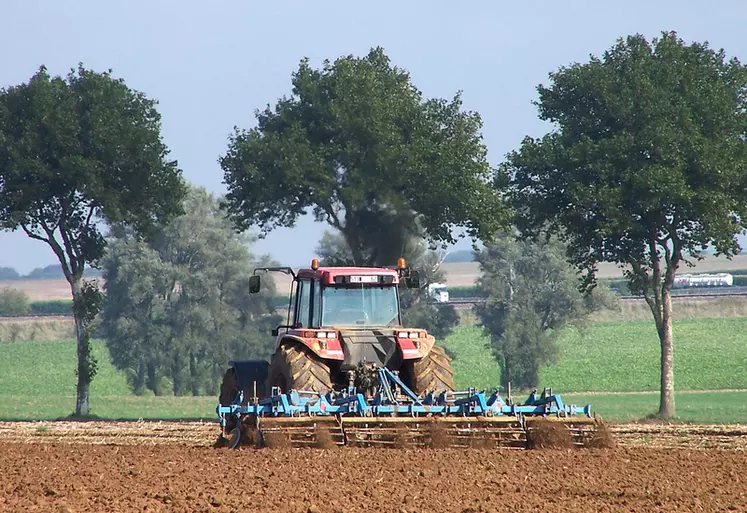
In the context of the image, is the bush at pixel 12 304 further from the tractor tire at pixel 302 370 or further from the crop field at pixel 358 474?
the tractor tire at pixel 302 370

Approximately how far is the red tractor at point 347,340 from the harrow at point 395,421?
867mm

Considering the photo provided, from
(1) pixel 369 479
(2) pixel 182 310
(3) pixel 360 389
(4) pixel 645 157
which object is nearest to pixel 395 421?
(3) pixel 360 389

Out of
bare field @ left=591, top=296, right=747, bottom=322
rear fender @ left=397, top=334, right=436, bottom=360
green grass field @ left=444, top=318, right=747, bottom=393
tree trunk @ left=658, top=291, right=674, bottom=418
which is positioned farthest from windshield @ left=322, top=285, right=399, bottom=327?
bare field @ left=591, top=296, right=747, bottom=322

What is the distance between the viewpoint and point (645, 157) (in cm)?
3219

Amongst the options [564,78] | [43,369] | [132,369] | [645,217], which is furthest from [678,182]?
[43,369]

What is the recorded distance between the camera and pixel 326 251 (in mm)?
77938

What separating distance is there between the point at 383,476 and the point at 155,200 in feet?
77.3

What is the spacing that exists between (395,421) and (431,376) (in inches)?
77.5

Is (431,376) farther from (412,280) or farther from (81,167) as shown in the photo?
(81,167)

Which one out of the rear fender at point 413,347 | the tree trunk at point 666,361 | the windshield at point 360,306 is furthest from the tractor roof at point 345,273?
the tree trunk at point 666,361

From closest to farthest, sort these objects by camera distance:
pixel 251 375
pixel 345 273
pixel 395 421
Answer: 1. pixel 395 421
2. pixel 345 273
3. pixel 251 375

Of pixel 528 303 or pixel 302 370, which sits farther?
pixel 528 303

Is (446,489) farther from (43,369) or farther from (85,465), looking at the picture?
(43,369)

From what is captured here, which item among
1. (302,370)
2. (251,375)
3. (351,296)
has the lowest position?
(251,375)
